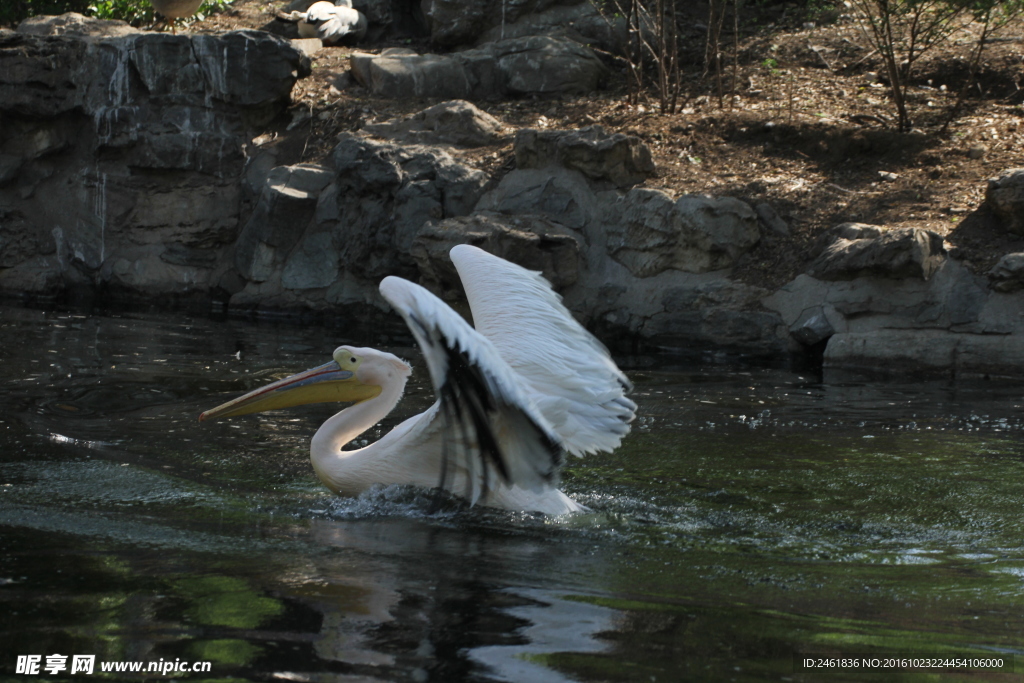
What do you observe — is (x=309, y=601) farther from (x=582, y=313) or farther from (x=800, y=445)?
(x=582, y=313)

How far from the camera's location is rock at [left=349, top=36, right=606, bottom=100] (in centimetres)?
1148

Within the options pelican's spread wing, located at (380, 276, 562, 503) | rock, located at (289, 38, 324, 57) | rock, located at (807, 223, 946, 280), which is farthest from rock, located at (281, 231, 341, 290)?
pelican's spread wing, located at (380, 276, 562, 503)

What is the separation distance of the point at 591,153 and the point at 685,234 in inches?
49.5

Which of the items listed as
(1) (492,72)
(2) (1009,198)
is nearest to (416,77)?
(1) (492,72)

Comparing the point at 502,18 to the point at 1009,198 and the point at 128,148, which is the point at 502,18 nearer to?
the point at 128,148

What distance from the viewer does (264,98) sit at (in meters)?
11.3

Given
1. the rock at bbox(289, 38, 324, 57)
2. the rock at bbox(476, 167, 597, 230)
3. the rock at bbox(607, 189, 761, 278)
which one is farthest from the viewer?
the rock at bbox(289, 38, 324, 57)

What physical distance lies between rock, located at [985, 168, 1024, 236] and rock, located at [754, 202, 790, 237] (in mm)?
1681

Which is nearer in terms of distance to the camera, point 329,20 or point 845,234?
point 845,234

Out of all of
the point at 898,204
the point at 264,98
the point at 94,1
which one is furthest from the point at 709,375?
the point at 94,1

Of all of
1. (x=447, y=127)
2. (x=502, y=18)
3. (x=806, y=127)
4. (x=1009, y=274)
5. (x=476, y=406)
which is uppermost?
(x=502, y=18)

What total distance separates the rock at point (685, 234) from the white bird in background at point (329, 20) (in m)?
6.20

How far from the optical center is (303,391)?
4.20 meters

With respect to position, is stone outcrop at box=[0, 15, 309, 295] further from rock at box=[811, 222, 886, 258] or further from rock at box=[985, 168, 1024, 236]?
rock at box=[985, 168, 1024, 236]
